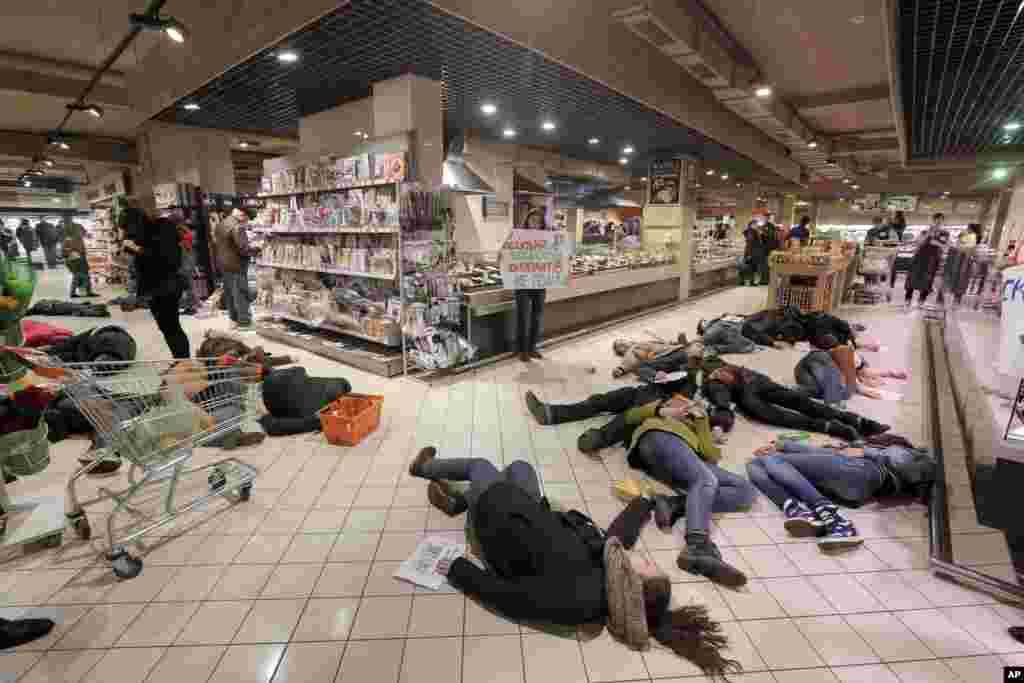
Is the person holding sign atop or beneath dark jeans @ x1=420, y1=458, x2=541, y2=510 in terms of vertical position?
atop

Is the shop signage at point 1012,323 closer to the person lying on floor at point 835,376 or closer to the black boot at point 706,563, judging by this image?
the black boot at point 706,563

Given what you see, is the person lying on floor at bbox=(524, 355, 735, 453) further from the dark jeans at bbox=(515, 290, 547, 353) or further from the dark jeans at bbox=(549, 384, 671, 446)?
the dark jeans at bbox=(515, 290, 547, 353)

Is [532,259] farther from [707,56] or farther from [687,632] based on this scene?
[687,632]

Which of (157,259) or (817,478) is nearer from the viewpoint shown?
(817,478)

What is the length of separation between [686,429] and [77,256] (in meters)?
13.2

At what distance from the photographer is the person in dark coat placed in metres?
9.13

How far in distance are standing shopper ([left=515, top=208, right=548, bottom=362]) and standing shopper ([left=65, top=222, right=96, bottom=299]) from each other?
10.3 meters

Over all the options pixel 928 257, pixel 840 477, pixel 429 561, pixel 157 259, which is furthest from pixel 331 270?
pixel 928 257

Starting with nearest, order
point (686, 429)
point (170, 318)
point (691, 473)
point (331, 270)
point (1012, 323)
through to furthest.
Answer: point (1012, 323) < point (691, 473) < point (686, 429) < point (170, 318) < point (331, 270)

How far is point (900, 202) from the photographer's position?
20.9 metres

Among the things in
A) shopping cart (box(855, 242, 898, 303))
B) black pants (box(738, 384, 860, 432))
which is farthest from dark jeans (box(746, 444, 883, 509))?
shopping cart (box(855, 242, 898, 303))

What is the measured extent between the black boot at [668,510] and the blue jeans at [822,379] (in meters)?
2.69

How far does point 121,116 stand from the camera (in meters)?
9.83

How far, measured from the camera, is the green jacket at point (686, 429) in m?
3.07
